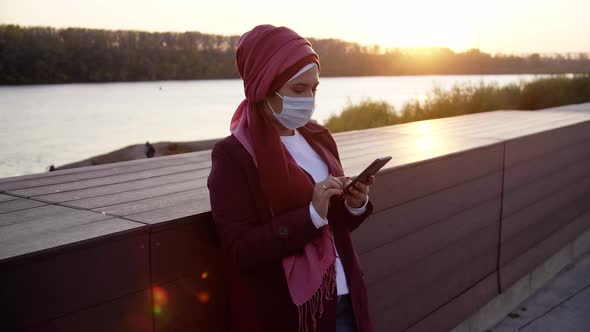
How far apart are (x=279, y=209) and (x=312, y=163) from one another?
0.25 meters

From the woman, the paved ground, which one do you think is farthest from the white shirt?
the paved ground

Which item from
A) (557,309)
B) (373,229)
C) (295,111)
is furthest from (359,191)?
(557,309)

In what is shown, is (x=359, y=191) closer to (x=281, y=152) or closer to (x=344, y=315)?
(x=281, y=152)

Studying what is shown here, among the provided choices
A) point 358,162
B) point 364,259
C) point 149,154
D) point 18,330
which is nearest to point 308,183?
point 18,330

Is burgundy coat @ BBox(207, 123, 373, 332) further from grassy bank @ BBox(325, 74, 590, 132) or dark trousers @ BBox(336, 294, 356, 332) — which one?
grassy bank @ BBox(325, 74, 590, 132)

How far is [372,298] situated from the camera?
3074 millimetres

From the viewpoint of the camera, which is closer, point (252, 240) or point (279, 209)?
point (252, 240)

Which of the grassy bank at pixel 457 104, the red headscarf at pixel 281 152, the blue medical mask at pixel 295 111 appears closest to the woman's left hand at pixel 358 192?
the red headscarf at pixel 281 152

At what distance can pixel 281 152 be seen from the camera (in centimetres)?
186

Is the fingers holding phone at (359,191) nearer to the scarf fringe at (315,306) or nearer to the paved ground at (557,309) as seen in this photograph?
the scarf fringe at (315,306)

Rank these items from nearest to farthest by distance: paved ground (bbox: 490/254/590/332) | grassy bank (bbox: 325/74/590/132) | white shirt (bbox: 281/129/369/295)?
1. white shirt (bbox: 281/129/369/295)
2. paved ground (bbox: 490/254/590/332)
3. grassy bank (bbox: 325/74/590/132)

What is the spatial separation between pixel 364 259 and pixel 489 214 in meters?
1.49

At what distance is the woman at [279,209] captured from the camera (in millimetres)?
1777

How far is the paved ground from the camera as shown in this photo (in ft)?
13.9
